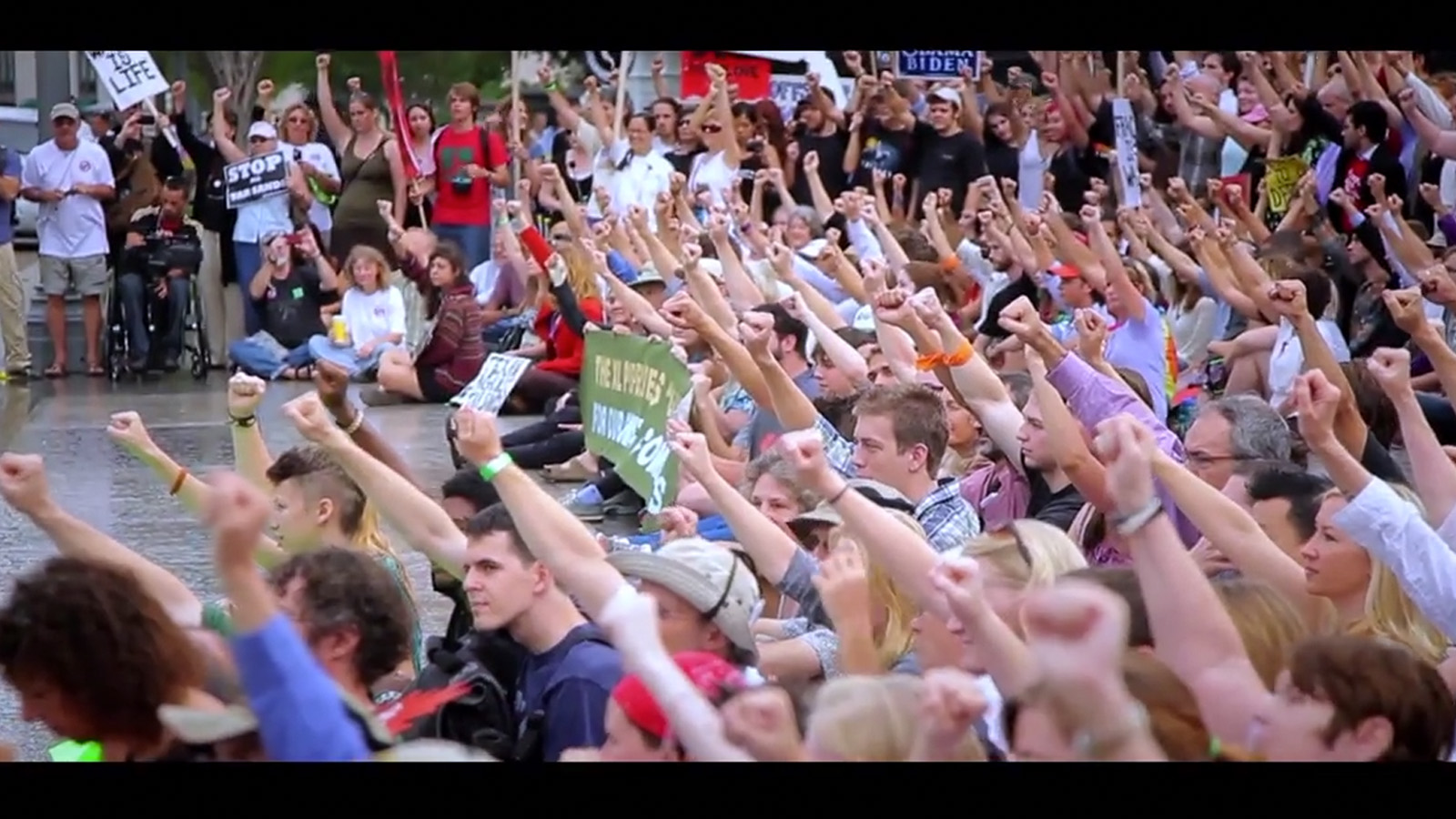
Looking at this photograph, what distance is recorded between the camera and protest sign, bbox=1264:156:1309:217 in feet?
47.9

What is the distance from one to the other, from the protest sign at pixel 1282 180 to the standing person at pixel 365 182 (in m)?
7.35

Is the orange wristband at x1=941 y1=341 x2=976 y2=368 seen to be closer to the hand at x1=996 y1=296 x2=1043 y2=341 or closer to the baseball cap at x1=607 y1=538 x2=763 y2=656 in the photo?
the hand at x1=996 y1=296 x2=1043 y2=341

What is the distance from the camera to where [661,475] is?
9250mm

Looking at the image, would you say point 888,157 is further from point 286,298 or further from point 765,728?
point 765,728

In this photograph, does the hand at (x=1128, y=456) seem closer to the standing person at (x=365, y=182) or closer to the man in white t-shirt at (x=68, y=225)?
the man in white t-shirt at (x=68, y=225)

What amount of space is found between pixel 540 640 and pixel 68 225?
1339cm

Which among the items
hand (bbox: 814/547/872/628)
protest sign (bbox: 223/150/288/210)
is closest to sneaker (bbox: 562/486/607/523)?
hand (bbox: 814/547/872/628)

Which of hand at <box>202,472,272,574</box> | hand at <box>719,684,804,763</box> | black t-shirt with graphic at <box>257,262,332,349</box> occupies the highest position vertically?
hand at <box>202,472,272,574</box>

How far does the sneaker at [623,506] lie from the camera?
1131cm

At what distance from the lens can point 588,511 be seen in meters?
11.4

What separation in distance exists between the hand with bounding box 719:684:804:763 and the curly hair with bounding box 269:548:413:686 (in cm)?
170

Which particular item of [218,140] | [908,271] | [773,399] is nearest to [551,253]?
[908,271]

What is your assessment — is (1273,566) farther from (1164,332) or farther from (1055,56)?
(1055,56)

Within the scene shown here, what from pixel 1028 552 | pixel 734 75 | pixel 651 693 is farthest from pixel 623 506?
pixel 734 75
